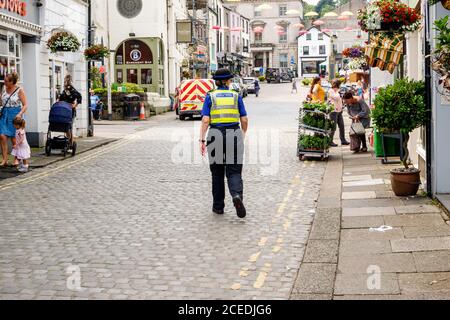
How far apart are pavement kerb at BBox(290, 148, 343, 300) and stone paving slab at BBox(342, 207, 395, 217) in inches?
4.1

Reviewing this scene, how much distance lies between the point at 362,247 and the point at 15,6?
12315 millimetres

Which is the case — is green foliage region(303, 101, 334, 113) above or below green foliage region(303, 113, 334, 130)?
above

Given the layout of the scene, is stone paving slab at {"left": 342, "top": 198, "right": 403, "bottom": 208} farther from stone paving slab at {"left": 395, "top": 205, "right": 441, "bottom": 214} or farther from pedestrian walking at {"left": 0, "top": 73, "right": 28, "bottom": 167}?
pedestrian walking at {"left": 0, "top": 73, "right": 28, "bottom": 167}

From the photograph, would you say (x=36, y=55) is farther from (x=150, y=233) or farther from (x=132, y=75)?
(x=132, y=75)

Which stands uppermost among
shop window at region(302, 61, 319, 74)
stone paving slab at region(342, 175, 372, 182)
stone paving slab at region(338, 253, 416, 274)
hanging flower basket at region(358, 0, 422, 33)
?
shop window at region(302, 61, 319, 74)

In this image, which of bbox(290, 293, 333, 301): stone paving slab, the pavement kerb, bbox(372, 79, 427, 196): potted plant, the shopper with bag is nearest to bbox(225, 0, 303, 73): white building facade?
the shopper with bag

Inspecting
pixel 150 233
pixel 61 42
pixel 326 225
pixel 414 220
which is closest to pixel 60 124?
pixel 61 42

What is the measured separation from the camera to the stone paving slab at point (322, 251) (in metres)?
7.00

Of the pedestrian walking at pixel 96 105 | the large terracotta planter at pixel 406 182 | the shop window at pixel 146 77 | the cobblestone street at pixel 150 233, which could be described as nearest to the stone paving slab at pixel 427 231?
the cobblestone street at pixel 150 233

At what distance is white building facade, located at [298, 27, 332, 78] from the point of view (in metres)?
108

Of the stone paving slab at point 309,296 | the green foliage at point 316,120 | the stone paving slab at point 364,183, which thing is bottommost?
the stone paving slab at point 309,296

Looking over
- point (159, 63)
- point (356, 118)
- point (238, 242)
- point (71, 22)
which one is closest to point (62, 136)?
point (71, 22)

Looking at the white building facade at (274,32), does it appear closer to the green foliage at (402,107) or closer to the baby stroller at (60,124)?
the baby stroller at (60,124)

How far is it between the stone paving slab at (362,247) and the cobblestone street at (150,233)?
0.47 metres
